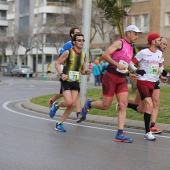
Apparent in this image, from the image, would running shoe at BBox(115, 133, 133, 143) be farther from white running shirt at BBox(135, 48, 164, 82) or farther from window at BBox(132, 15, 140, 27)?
window at BBox(132, 15, 140, 27)

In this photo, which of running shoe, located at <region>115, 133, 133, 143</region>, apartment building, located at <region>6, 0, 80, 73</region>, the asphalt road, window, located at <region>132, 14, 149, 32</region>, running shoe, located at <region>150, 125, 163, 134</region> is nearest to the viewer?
the asphalt road

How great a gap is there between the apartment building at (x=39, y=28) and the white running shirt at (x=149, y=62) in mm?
47813

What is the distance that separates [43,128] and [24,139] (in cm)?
Answer: 169

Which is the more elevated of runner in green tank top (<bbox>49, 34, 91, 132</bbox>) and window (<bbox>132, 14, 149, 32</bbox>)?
window (<bbox>132, 14, 149, 32</bbox>)

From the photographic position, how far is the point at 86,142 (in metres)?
9.23

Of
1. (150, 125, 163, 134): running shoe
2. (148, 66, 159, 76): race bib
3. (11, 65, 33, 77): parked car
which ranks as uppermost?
(148, 66, 159, 76): race bib

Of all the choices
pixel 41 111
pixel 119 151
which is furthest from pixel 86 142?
pixel 41 111

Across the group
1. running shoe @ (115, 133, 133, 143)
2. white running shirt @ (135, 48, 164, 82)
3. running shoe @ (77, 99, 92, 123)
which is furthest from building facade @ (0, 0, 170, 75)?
running shoe @ (115, 133, 133, 143)

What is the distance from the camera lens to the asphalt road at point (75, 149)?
716 cm

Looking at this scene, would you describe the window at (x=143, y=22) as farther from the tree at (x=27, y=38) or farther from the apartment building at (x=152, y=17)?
the tree at (x=27, y=38)

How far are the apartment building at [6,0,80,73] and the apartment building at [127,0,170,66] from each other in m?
8.52

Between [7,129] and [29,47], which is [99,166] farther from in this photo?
[29,47]

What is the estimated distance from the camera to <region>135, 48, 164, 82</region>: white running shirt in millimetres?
9898

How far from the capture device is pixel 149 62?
9906 millimetres
